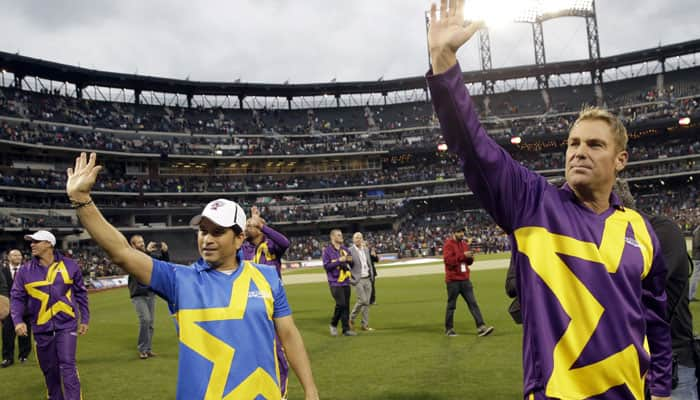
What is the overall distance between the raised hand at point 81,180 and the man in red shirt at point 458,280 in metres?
9.08

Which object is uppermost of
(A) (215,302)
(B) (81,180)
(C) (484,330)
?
(B) (81,180)

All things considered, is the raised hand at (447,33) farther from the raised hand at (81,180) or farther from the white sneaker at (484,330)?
the white sneaker at (484,330)

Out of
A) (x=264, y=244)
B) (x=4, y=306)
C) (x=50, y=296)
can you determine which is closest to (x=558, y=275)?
(x=4, y=306)

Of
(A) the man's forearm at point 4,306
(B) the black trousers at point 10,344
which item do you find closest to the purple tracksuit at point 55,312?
(A) the man's forearm at point 4,306

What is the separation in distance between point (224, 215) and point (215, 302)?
0.57 meters

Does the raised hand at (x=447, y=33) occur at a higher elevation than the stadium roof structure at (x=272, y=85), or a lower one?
lower

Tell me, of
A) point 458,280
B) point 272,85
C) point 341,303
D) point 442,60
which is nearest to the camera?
point 442,60

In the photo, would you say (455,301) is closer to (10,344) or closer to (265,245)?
(265,245)

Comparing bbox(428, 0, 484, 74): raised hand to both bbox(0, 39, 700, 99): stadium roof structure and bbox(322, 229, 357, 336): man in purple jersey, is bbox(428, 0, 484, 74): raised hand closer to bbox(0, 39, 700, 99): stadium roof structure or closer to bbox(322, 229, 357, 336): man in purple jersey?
bbox(322, 229, 357, 336): man in purple jersey

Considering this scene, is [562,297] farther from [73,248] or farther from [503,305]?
[73,248]

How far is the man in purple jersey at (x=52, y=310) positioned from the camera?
7016 mm

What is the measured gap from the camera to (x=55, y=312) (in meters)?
7.32

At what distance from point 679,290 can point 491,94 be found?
77208 millimetres

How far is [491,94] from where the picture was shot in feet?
251
